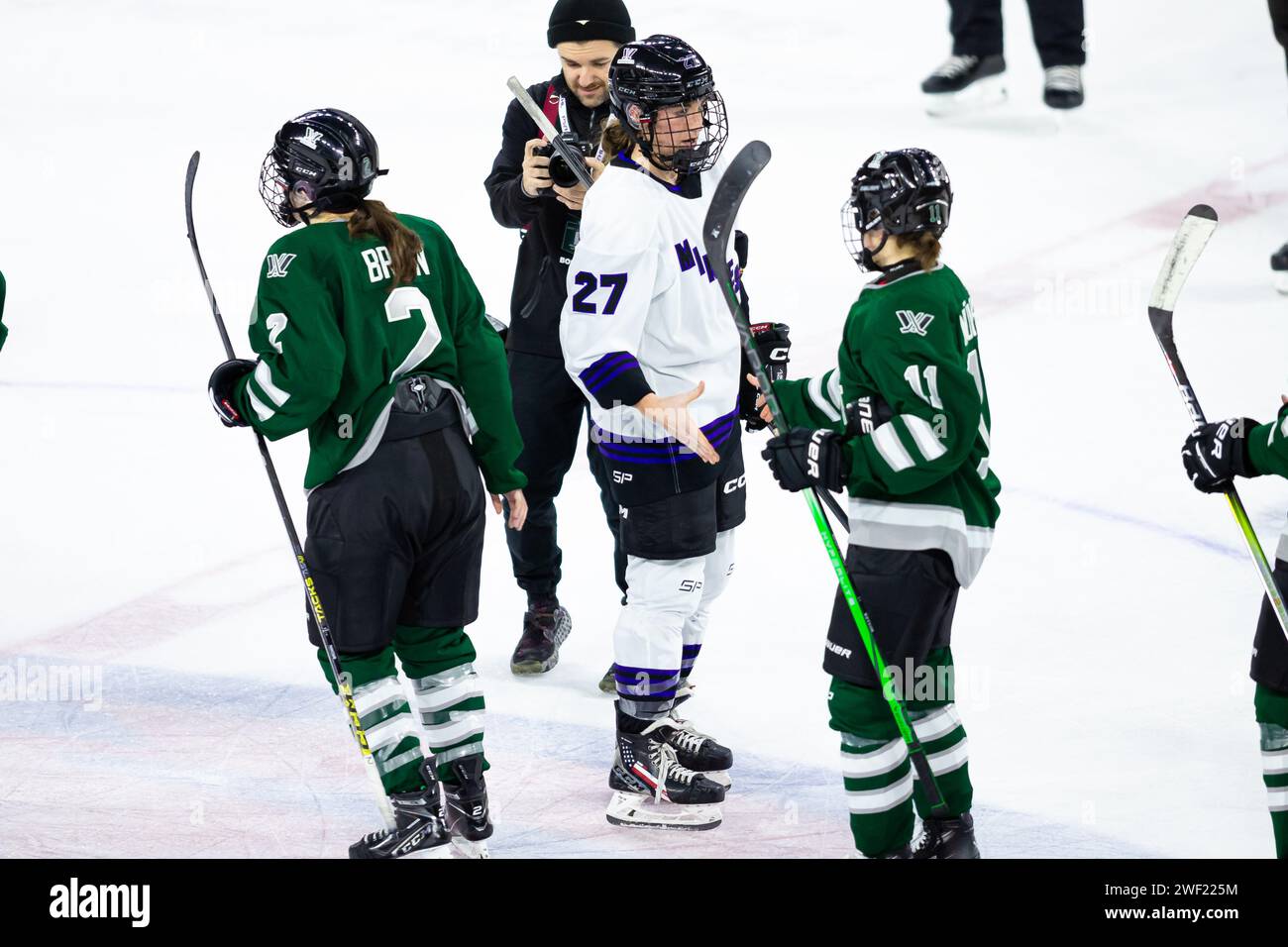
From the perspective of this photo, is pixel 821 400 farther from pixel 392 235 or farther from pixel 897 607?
pixel 392 235

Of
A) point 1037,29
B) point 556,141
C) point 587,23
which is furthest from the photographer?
point 1037,29

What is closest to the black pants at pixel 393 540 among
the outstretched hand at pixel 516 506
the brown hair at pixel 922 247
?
the outstretched hand at pixel 516 506

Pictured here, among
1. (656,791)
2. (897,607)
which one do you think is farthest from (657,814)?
→ (897,607)

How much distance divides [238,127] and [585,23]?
3.60 meters

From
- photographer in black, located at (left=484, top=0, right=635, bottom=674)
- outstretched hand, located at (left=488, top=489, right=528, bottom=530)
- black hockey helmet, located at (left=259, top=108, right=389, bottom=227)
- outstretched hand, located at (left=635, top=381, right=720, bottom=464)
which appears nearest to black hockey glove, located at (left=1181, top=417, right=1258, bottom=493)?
outstretched hand, located at (left=635, top=381, right=720, bottom=464)

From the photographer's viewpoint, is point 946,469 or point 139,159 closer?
point 946,469

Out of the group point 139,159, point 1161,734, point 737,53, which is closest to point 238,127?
point 139,159

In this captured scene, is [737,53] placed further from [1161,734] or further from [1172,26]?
[1161,734]

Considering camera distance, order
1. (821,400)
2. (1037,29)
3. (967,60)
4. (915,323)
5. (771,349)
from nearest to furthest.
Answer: (915,323), (821,400), (771,349), (1037,29), (967,60)

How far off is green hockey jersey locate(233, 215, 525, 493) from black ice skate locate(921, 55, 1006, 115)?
4.29 meters

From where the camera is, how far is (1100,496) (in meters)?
→ 4.29

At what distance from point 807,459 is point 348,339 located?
2.43 ft

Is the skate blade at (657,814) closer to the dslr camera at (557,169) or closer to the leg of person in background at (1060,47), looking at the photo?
the dslr camera at (557,169)

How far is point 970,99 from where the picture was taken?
6.92 m
